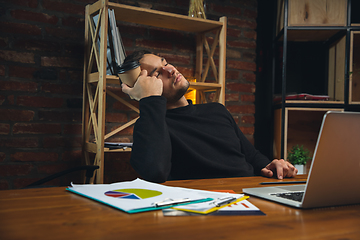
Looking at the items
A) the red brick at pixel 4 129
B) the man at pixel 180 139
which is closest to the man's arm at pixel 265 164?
the man at pixel 180 139

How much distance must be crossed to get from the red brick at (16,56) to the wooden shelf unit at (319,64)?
5.64 feet

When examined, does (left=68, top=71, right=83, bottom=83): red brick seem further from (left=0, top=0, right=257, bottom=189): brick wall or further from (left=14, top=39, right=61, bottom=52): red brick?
(left=14, top=39, right=61, bottom=52): red brick

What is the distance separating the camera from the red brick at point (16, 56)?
6.04 ft

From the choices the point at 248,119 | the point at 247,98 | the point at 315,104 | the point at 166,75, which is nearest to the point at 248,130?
the point at 248,119

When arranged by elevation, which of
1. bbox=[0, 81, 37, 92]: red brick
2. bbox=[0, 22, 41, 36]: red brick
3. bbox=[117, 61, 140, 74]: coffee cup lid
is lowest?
bbox=[0, 81, 37, 92]: red brick

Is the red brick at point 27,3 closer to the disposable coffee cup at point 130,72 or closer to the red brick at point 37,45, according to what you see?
the red brick at point 37,45

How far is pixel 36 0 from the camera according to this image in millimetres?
1932

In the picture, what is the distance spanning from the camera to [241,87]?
258cm

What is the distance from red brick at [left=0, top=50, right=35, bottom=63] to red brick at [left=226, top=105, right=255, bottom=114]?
1.49m

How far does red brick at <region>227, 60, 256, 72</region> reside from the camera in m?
2.56

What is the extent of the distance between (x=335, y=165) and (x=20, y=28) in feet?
6.37

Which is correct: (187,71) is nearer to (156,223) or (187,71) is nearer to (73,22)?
(73,22)

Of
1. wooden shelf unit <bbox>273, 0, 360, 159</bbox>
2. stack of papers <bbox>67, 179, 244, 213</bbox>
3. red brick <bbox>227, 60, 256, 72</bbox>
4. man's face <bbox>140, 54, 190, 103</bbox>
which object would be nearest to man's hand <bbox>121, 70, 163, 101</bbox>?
man's face <bbox>140, 54, 190, 103</bbox>

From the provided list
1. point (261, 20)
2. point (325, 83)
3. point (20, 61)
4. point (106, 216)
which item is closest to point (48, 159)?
point (20, 61)
